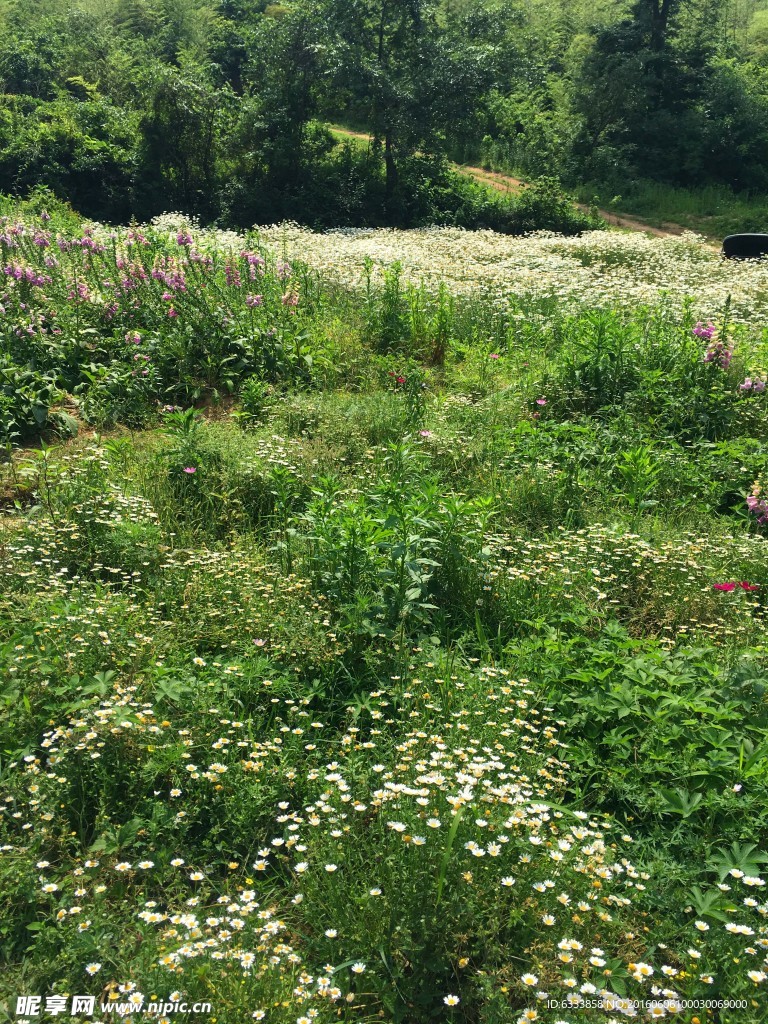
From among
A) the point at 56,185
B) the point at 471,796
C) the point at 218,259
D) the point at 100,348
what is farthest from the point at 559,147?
the point at 471,796

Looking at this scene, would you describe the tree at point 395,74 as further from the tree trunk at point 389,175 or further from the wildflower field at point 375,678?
the wildflower field at point 375,678

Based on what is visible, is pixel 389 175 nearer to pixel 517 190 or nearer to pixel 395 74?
pixel 395 74

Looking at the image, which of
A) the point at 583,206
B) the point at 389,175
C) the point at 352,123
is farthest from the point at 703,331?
the point at 352,123

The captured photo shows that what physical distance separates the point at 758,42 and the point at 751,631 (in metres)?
60.1

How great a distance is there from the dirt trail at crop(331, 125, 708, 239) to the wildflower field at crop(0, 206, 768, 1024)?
596 inches

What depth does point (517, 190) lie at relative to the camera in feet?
81.8

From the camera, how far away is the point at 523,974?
83.4 inches

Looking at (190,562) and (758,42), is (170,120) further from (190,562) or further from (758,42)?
(758,42)

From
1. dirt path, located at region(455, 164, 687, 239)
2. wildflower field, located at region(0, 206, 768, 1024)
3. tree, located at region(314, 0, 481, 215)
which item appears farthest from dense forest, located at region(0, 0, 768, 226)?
wildflower field, located at region(0, 206, 768, 1024)

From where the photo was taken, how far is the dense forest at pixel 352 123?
20672 millimetres

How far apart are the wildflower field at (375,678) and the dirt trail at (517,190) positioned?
15130mm

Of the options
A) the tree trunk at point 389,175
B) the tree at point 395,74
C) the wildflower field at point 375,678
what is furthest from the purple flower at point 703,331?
the tree trunk at point 389,175

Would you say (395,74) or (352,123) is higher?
(395,74)

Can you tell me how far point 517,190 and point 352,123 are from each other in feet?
18.8
